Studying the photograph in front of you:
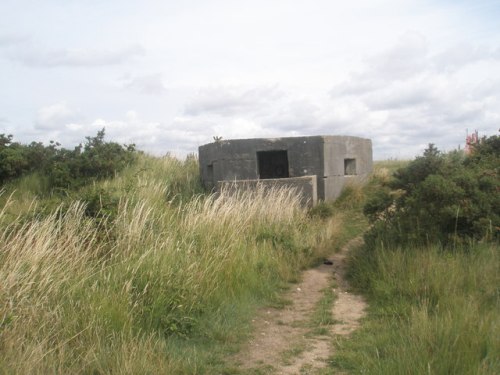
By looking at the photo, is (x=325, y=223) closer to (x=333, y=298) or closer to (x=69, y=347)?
(x=333, y=298)

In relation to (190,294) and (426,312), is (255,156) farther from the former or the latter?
(426,312)

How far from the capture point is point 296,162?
39.3ft

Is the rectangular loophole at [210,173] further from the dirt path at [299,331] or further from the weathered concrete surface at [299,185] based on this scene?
the dirt path at [299,331]

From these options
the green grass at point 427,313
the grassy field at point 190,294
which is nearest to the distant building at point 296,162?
the grassy field at point 190,294

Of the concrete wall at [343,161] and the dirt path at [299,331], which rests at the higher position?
the concrete wall at [343,161]

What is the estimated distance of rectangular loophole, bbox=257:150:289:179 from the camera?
13.7 metres

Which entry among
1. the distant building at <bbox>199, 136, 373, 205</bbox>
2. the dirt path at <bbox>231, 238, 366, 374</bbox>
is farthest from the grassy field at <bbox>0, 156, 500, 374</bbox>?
the distant building at <bbox>199, 136, 373, 205</bbox>

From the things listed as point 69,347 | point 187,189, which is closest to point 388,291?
point 69,347

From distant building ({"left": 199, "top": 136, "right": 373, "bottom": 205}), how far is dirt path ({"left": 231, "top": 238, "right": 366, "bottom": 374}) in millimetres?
4455

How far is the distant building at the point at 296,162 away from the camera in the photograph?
448 inches

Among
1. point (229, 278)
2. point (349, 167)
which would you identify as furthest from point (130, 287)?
point (349, 167)

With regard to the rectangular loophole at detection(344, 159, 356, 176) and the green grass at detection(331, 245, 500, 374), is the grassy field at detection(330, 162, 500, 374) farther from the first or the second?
the rectangular loophole at detection(344, 159, 356, 176)

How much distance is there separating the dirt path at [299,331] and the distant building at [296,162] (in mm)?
4455

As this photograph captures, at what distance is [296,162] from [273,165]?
1.83 metres
